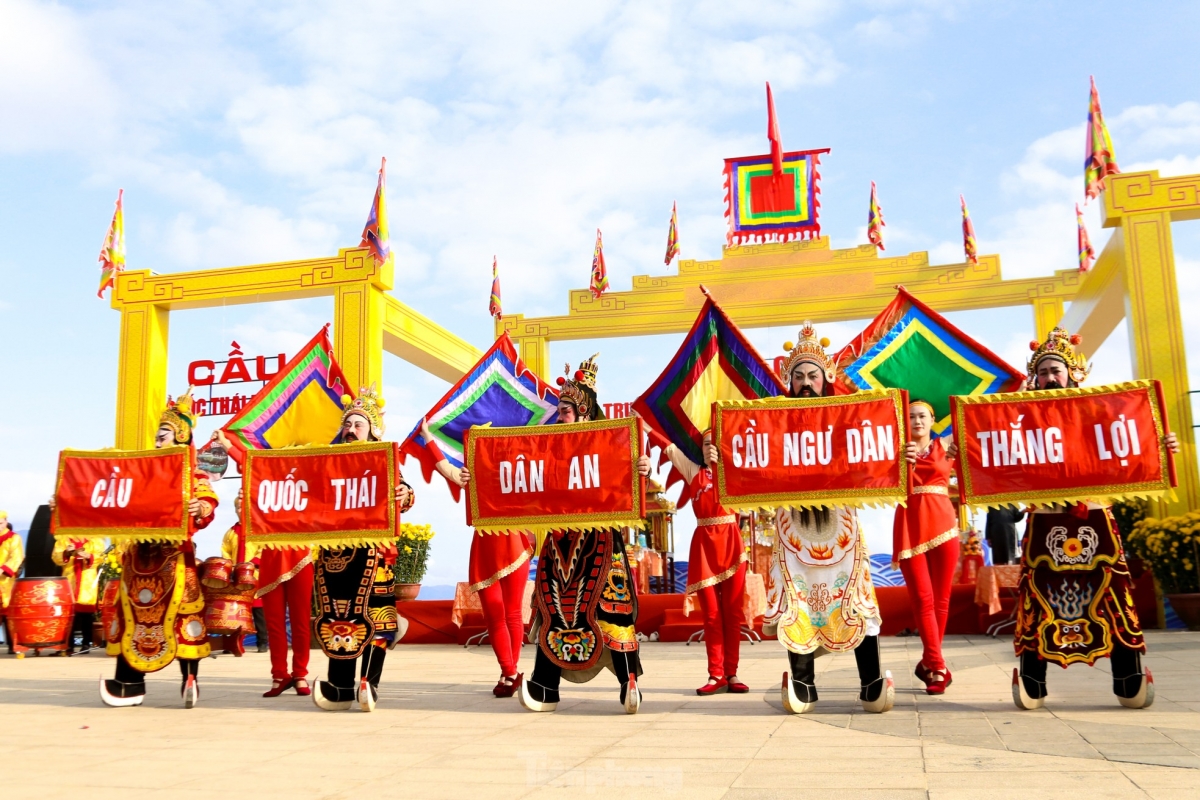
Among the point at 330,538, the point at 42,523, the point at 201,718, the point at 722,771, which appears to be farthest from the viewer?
the point at 42,523

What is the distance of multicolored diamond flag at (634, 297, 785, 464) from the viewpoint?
16.6ft

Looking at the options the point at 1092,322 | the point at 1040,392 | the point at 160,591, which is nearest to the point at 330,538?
the point at 160,591

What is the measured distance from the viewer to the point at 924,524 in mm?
5281

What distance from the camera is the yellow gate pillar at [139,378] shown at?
12.8 m

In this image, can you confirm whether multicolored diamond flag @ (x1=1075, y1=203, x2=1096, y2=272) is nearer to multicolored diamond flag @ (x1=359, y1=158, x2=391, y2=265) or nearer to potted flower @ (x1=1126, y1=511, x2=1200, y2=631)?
potted flower @ (x1=1126, y1=511, x2=1200, y2=631)

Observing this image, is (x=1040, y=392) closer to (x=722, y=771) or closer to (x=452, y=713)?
(x=722, y=771)

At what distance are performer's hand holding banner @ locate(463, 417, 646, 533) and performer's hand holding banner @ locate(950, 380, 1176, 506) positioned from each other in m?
1.52

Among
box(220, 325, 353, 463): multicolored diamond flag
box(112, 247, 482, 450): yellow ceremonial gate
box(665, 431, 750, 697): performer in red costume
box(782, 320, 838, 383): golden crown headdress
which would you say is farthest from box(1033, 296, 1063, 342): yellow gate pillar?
box(220, 325, 353, 463): multicolored diamond flag

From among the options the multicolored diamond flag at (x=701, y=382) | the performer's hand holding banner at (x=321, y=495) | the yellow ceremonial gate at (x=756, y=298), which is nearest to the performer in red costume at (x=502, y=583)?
the performer's hand holding banner at (x=321, y=495)

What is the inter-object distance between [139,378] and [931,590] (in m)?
10.8

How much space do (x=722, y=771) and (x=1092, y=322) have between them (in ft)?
38.8

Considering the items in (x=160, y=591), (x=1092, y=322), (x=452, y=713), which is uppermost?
(x=1092, y=322)

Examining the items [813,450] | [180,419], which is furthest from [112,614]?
[813,450]

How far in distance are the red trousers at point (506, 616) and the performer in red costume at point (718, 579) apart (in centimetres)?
99
